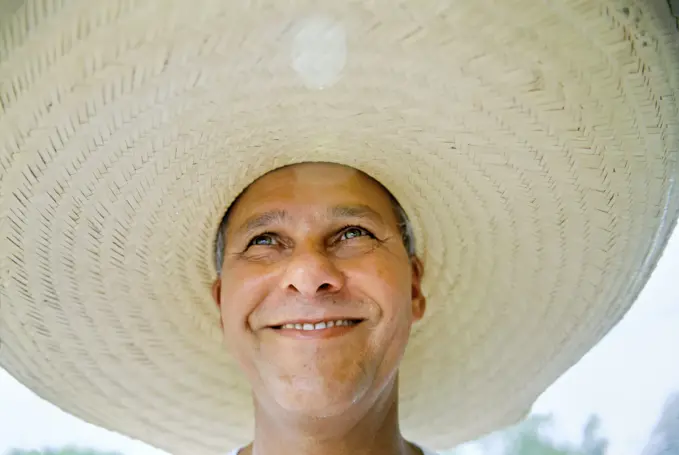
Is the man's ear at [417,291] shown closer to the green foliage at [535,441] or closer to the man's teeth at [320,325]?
the man's teeth at [320,325]

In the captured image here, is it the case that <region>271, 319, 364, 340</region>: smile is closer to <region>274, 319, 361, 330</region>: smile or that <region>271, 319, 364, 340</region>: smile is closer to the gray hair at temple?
<region>274, 319, 361, 330</region>: smile

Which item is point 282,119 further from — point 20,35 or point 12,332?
point 12,332

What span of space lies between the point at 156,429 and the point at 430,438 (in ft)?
1.72

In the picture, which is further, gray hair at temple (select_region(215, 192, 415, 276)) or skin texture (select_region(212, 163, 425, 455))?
gray hair at temple (select_region(215, 192, 415, 276))

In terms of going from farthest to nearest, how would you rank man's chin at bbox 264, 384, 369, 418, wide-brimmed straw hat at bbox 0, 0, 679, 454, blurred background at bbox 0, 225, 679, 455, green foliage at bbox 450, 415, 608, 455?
green foliage at bbox 450, 415, 608, 455 → blurred background at bbox 0, 225, 679, 455 → man's chin at bbox 264, 384, 369, 418 → wide-brimmed straw hat at bbox 0, 0, 679, 454

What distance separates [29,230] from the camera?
0.79 metres

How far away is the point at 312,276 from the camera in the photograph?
0.76 m

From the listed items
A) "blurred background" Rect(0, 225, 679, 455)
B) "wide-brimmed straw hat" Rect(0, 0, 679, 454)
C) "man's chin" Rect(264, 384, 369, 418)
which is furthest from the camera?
"blurred background" Rect(0, 225, 679, 455)

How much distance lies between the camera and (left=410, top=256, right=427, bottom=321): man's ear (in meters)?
0.93

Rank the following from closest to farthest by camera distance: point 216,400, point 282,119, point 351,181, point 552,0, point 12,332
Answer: point 552,0, point 282,119, point 351,181, point 12,332, point 216,400

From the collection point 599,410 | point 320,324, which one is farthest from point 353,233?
point 599,410

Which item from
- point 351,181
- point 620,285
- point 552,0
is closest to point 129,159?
point 351,181

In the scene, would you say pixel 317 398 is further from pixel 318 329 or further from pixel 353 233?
pixel 353 233

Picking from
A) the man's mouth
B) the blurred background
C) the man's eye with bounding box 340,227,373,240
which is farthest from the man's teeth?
the blurred background
